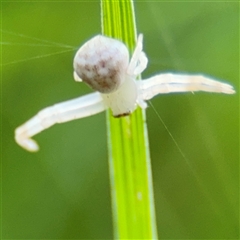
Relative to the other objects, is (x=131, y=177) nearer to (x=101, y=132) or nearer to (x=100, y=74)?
(x=100, y=74)

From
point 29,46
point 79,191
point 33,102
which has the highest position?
point 29,46

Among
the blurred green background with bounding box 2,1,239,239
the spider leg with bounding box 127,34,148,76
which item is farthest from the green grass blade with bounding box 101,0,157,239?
the blurred green background with bounding box 2,1,239,239

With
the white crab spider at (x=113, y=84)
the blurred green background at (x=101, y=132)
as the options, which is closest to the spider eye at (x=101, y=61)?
the white crab spider at (x=113, y=84)

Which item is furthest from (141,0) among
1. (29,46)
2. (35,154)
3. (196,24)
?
(35,154)

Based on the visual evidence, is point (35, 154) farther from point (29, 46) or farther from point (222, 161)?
point (222, 161)

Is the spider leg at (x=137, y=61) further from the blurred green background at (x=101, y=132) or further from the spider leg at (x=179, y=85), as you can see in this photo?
the blurred green background at (x=101, y=132)

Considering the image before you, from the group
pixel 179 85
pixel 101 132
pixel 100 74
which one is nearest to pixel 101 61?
pixel 100 74
